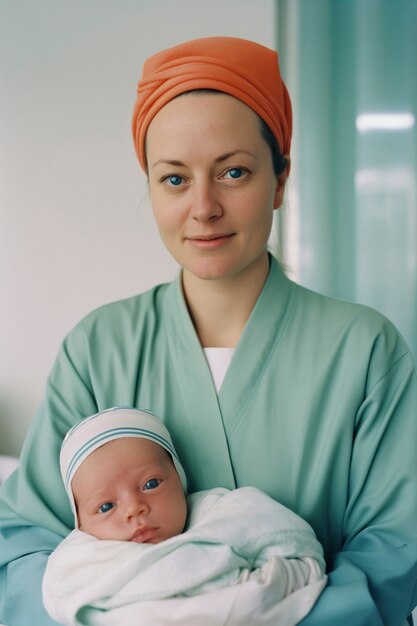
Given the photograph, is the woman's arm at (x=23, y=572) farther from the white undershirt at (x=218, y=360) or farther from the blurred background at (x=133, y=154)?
the blurred background at (x=133, y=154)

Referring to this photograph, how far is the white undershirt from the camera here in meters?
1.51

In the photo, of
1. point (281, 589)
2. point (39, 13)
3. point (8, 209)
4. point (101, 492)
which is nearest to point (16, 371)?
point (8, 209)

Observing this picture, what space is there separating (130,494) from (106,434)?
0.11 metres

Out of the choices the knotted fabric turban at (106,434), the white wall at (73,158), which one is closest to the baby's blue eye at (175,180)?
the knotted fabric turban at (106,434)

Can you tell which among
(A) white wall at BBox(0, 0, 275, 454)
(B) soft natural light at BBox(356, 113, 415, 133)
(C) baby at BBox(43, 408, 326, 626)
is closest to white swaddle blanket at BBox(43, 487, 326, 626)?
(C) baby at BBox(43, 408, 326, 626)

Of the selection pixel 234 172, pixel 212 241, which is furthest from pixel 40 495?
pixel 234 172

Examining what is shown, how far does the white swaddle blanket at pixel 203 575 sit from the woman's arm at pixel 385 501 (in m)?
0.10

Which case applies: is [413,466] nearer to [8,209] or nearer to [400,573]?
[400,573]

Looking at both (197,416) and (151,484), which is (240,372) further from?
(151,484)

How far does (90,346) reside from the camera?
1.54 meters

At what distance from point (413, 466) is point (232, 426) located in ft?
1.03

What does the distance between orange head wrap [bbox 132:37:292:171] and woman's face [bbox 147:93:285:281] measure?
17mm

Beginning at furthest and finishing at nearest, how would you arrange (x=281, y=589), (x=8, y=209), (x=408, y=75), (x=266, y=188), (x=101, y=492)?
(x=8, y=209) → (x=408, y=75) → (x=266, y=188) → (x=101, y=492) → (x=281, y=589)

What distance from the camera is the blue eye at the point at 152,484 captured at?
1293 millimetres
